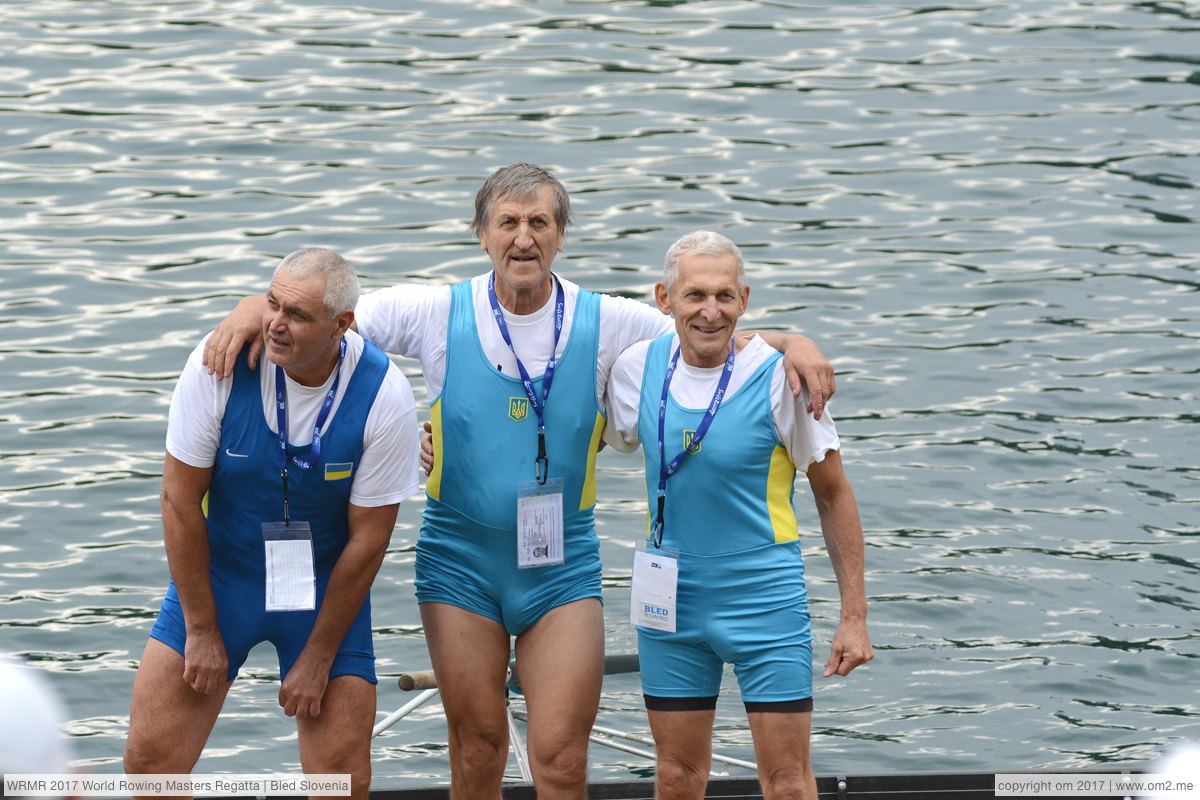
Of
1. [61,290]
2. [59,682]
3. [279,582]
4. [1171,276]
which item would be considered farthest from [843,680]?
[61,290]

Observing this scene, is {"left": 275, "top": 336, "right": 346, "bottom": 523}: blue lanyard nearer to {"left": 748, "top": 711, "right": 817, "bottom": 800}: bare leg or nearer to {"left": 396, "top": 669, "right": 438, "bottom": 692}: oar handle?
{"left": 396, "top": 669, "right": 438, "bottom": 692}: oar handle

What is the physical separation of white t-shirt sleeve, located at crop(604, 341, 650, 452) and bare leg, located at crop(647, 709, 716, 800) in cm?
87

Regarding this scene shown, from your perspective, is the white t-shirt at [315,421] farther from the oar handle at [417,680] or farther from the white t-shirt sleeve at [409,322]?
the oar handle at [417,680]

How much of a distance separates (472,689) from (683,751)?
69cm

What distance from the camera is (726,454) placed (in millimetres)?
5367

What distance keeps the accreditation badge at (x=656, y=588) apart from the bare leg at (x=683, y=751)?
289mm

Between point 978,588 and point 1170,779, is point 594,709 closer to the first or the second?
point 1170,779

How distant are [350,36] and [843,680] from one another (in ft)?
35.7

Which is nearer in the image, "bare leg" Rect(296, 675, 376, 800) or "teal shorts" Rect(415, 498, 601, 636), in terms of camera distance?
"bare leg" Rect(296, 675, 376, 800)

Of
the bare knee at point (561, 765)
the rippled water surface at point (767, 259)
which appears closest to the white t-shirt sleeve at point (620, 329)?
the bare knee at point (561, 765)

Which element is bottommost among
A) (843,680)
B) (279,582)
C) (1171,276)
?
(843,680)

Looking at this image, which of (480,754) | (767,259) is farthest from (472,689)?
(767,259)

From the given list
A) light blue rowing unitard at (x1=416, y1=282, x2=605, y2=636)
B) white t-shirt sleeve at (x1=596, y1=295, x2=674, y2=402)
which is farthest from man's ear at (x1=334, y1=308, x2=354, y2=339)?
white t-shirt sleeve at (x1=596, y1=295, x2=674, y2=402)

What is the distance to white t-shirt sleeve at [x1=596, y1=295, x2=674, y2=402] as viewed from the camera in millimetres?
5691
